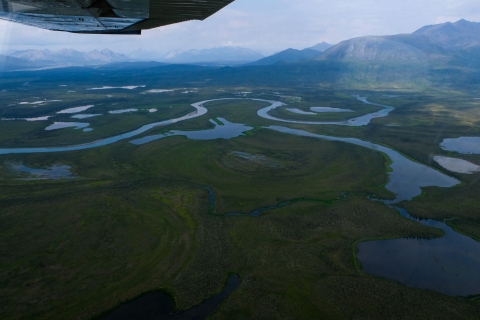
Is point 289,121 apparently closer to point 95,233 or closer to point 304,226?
point 304,226

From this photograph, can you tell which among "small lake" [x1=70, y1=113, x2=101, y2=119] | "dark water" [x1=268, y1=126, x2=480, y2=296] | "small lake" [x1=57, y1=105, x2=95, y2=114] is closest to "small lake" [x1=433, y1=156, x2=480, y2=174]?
"dark water" [x1=268, y1=126, x2=480, y2=296]

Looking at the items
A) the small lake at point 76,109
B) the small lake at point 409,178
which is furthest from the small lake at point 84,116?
the small lake at point 409,178

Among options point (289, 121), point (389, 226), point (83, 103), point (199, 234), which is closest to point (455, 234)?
point (389, 226)

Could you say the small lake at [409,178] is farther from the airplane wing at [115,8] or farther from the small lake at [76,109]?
the small lake at [76,109]

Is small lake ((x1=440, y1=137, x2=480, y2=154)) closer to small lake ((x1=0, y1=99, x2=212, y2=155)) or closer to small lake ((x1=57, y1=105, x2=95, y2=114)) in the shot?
small lake ((x1=0, y1=99, x2=212, y2=155))

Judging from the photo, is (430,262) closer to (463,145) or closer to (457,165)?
(457,165)

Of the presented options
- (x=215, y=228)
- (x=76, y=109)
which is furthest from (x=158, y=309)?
(x=76, y=109)
